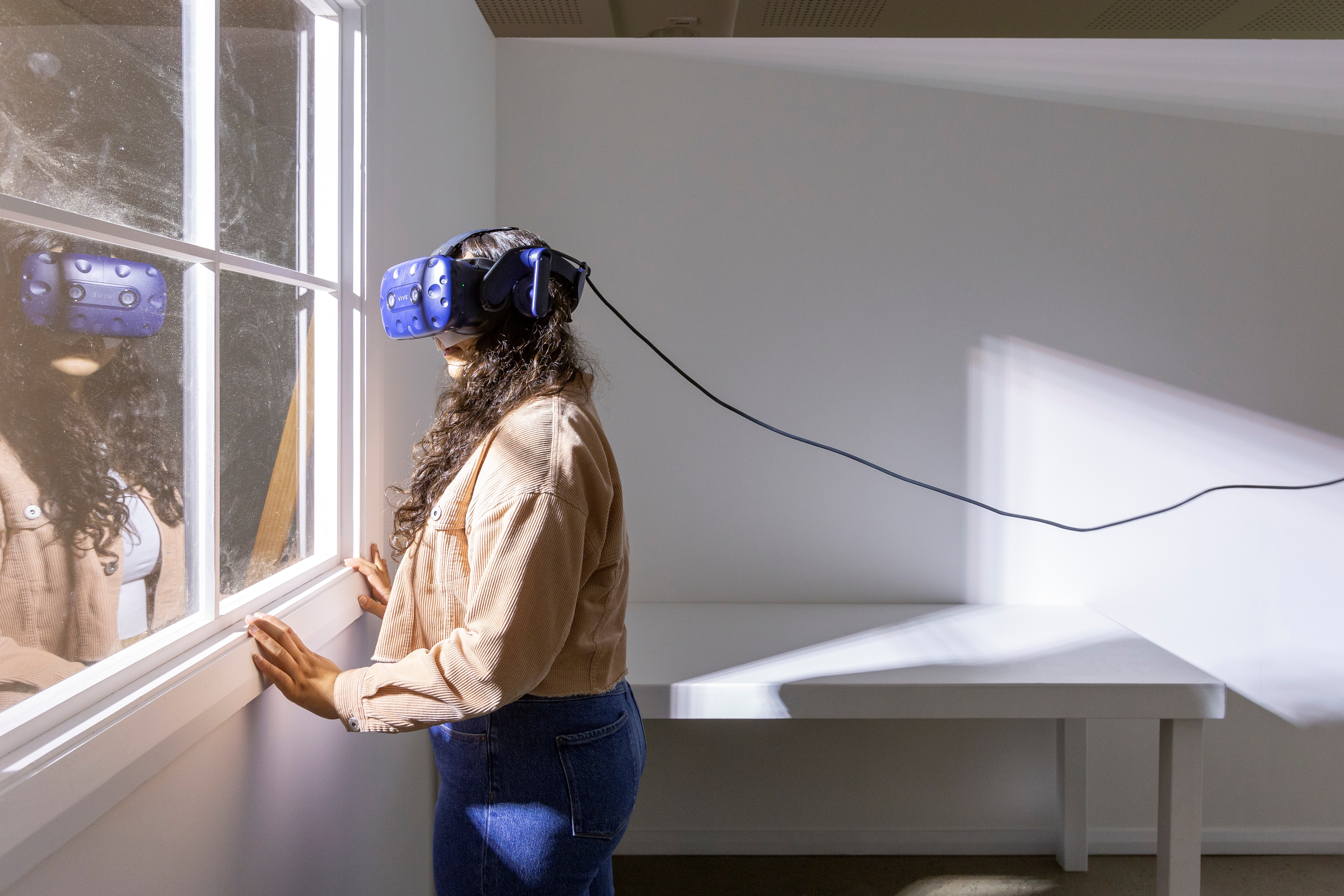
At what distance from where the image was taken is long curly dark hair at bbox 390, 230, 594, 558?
1.02 metres

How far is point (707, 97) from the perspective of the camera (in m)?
2.26

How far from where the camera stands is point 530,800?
3.31 ft

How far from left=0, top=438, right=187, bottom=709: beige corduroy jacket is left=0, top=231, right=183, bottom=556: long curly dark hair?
13 millimetres

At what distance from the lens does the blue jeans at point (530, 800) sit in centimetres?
101

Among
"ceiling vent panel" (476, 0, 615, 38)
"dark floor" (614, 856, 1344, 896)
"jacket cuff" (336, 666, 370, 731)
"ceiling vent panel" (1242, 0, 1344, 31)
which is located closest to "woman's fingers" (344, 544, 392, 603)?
"jacket cuff" (336, 666, 370, 731)

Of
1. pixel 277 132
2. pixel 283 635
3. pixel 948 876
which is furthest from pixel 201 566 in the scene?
pixel 948 876

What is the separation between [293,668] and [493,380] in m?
0.39

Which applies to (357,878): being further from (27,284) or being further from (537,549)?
(27,284)

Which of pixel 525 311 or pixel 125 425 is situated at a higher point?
pixel 525 311

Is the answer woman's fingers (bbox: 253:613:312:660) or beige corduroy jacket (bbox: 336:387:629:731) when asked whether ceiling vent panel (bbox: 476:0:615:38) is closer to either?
beige corduroy jacket (bbox: 336:387:629:731)

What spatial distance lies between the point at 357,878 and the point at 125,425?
3.01ft

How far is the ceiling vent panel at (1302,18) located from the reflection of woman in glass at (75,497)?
2450 millimetres

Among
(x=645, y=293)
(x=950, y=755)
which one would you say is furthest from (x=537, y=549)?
(x=950, y=755)

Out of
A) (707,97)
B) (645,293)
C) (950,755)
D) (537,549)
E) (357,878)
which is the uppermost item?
(707,97)
